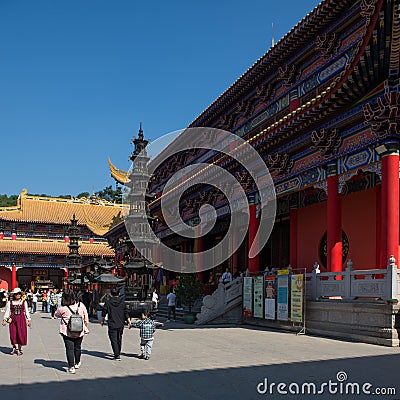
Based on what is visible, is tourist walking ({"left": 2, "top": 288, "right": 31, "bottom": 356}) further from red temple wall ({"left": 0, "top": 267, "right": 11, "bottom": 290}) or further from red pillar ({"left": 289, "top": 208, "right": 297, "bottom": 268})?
red temple wall ({"left": 0, "top": 267, "right": 11, "bottom": 290})

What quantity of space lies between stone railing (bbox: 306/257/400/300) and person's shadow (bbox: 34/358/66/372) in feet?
22.2

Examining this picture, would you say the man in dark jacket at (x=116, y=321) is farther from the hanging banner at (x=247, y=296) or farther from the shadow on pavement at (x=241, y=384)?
the hanging banner at (x=247, y=296)

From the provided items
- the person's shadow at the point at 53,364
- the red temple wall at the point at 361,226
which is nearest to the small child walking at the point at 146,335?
the person's shadow at the point at 53,364

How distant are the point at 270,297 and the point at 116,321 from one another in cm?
699

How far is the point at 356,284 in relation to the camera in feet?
41.9

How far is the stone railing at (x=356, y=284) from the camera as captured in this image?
11.5m

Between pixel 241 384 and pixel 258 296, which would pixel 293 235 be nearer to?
pixel 258 296

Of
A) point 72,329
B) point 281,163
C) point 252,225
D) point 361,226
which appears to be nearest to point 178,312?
point 252,225

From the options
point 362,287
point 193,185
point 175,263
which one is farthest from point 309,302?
point 175,263

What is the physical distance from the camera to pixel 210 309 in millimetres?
17688

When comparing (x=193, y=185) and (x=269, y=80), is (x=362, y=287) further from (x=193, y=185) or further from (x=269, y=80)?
(x=193, y=185)

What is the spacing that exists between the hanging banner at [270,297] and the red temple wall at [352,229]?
111 inches

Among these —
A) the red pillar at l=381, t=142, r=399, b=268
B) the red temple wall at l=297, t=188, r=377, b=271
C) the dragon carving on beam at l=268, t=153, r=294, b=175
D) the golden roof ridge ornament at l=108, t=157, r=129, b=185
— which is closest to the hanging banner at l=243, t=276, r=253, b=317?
the red temple wall at l=297, t=188, r=377, b=271

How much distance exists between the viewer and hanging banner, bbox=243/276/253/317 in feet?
56.9
